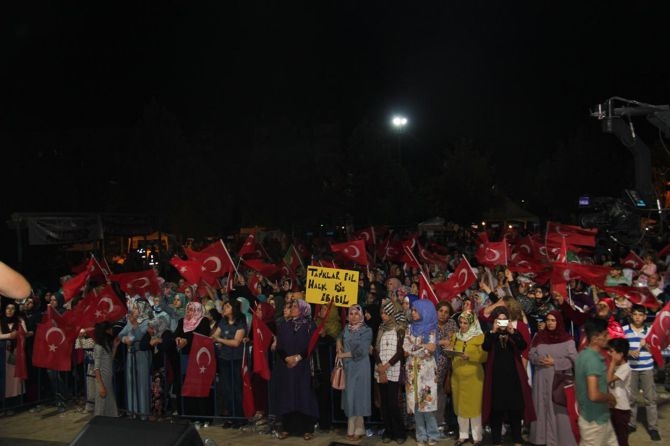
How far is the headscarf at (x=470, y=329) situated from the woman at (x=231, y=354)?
2983 mm

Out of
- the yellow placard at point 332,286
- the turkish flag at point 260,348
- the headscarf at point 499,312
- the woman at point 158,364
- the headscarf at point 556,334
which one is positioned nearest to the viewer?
the headscarf at point 556,334

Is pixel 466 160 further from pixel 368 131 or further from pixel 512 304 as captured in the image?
pixel 512 304

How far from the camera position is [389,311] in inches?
318

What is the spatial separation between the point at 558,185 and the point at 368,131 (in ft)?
51.0

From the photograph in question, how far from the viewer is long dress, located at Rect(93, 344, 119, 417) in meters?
9.13

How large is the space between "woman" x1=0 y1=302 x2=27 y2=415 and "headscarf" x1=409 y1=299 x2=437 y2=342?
21.5 ft

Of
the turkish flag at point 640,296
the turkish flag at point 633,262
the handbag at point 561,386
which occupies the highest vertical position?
the turkish flag at point 633,262

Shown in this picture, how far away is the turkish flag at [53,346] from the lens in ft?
32.7

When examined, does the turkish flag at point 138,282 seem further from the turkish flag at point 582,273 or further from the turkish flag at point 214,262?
the turkish flag at point 582,273

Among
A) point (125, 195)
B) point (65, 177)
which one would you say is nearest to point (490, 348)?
point (65, 177)

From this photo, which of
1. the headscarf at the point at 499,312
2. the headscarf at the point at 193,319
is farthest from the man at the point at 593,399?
the headscarf at the point at 193,319

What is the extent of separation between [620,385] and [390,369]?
2.68 meters

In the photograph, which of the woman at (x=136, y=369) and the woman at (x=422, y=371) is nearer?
the woman at (x=422, y=371)

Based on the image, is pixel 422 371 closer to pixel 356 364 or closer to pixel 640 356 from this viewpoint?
pixel 356 364
